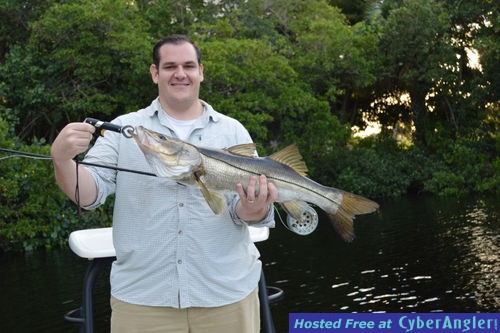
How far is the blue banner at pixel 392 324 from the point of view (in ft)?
18.4

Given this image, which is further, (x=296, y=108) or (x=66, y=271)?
(x=296, y=108)

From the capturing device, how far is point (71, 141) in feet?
8.32

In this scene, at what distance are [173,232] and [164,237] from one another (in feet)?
0.15

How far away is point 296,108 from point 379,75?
5.15 m

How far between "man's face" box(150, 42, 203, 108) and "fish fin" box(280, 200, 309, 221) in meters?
0.67

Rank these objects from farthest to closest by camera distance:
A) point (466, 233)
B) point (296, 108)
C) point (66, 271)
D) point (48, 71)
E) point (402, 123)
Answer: point (402, 123) < point (296, 108) < point (48, 71) < point (466, 233) < point (66, 271)

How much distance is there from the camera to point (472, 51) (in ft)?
90.1

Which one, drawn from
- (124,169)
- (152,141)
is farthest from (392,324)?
(152,141)

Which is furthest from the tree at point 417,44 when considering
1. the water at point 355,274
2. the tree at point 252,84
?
the water at point 355,274

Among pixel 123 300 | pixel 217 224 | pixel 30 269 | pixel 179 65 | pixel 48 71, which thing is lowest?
pixel 30 269

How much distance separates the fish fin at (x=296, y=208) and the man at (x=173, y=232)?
9 cm

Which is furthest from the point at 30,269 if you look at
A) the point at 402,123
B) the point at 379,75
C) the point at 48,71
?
the point at 402,123

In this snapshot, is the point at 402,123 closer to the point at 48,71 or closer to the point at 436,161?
the point at 436,161

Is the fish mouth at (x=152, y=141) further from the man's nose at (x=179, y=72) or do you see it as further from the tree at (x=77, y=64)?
the tree at (x=77, y=64)
